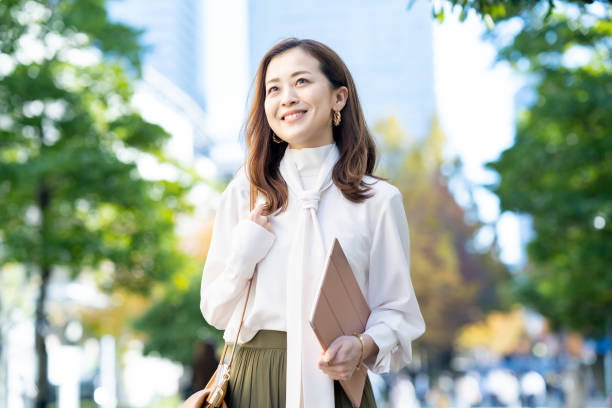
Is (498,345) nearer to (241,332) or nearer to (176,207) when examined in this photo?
(176,207)

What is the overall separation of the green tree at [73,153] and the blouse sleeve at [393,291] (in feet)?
38.7

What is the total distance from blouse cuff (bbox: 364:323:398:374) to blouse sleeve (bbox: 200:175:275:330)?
416 mm

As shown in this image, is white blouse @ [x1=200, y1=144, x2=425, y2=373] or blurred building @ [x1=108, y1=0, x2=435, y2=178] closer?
white blouse @ [x1=200, y1=144, x2=425, y2=373]

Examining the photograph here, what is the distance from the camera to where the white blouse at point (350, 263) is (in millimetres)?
2557

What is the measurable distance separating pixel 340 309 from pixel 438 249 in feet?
124

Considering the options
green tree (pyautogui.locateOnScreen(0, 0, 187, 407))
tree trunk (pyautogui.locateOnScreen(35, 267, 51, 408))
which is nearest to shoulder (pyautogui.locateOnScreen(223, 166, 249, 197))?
green tree (pyautogui.locateOnScreen(0, 0, 187, 407))

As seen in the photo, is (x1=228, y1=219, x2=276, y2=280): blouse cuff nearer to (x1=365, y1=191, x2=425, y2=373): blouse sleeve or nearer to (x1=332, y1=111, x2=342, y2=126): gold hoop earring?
(x1=365, y1=191, x2=425, y2=373): blouse sleeve

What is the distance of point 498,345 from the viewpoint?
57875 mm

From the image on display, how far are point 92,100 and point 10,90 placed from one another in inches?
70.9

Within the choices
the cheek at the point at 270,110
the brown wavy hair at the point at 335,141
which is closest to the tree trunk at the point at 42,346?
the brown wavy hair at the point at 335,141

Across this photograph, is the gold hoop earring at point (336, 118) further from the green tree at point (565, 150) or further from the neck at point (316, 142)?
the green tree at point (565, 150)

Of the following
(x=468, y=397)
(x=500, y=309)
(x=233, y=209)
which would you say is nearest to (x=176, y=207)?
(x=233, y=209)

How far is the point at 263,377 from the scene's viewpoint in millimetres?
2568

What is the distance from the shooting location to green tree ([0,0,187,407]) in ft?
46.7
